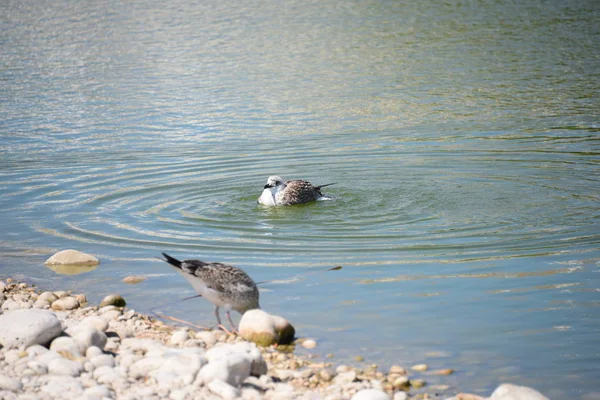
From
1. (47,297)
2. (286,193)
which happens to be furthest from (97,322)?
(286,193)

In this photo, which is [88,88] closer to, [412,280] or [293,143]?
[293,143]

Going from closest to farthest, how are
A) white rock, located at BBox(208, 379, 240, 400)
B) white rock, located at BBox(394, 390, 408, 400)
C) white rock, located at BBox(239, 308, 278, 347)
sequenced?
white rock, located at BBox(208, 379, 240, 400) → white rock, located at BBox(394, 390, 408, 400) → white rock, located at BBox(239, 308, 278, 347)

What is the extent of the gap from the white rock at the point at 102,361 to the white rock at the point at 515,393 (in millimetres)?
3561

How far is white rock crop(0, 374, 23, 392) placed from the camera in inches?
268

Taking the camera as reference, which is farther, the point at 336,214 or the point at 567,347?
the point at 336,214

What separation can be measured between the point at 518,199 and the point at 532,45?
22.1m

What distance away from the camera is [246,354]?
729 cm

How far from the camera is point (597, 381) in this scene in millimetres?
7457

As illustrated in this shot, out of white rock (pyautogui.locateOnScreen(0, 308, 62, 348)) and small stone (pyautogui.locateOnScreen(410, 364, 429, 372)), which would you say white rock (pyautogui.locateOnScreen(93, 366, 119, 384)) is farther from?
small stone (pyautogui.locateOnScreen(410, 364, 429, 372))

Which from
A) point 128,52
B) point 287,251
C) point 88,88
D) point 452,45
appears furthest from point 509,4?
point 287,251

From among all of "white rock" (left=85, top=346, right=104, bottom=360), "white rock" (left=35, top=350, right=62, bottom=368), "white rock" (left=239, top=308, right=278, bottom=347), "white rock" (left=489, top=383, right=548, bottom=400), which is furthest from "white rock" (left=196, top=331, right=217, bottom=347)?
"white rock" (left=489, top=383, right=548, bottom=400)

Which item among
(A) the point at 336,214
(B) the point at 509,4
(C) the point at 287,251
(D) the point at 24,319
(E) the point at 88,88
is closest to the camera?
(D) the point at 24,319

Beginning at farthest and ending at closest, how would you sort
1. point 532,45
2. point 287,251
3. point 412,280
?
point 532,45, point 287,251, point 412,280

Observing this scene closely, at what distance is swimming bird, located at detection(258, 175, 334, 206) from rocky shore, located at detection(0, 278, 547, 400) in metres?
5.92
